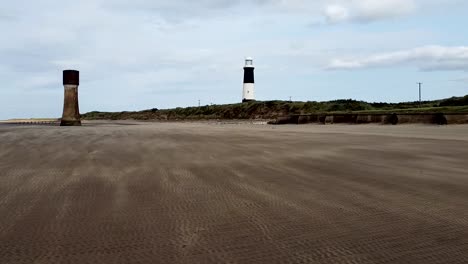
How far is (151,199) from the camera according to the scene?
406 centimetres

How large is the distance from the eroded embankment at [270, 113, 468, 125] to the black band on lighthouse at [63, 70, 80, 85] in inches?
594

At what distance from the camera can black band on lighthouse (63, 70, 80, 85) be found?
106 ft

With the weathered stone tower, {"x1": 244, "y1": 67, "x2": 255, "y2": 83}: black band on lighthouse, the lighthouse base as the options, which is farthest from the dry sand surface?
{"x1": 244, "y1": 67, "x2": 255, "y2": 83}: black band on lighthouse

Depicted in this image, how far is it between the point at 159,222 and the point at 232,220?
530 mm

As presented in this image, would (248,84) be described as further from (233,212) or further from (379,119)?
(233,212)

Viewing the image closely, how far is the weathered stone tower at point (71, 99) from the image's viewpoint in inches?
1283

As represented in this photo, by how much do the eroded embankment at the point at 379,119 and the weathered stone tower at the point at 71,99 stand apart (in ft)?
49.0

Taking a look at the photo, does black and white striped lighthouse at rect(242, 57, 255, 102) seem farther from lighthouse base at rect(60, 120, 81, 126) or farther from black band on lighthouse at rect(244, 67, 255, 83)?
lighthouse base at rect(60, 120, 81, 126)

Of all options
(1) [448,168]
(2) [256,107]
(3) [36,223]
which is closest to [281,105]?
(2) [256,107]

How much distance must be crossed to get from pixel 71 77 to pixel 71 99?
5.28ft

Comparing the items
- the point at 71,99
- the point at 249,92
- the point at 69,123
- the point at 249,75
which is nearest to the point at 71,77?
the point at 71,99

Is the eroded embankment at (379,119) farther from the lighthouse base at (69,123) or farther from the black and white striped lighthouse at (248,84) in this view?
the black and white striped lighthouse at (248,84)

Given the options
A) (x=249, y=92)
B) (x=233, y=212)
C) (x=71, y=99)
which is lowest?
(x=233, y=212)

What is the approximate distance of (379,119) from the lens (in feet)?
80.1
